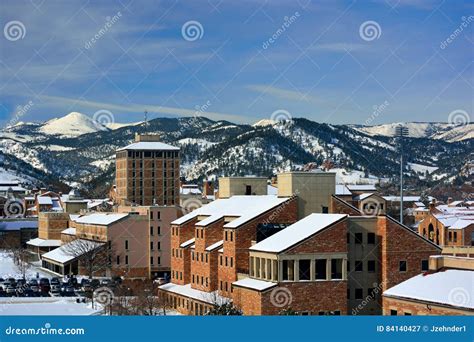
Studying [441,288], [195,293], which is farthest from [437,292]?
[195,293]

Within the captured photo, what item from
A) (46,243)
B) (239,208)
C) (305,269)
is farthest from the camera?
(46,243)

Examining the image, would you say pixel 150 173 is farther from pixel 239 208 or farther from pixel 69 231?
pixel 239 208

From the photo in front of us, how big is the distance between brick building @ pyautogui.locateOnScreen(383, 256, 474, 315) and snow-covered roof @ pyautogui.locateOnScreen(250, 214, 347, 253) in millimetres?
3664

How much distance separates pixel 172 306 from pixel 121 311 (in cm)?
675

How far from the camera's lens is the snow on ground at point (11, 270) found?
65.9m

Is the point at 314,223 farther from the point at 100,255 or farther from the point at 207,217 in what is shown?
the point at 100,255

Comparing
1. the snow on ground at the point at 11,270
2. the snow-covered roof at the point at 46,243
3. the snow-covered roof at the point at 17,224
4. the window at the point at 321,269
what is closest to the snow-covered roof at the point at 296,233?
the window at the point at 321,269

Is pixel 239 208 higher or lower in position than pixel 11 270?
higher

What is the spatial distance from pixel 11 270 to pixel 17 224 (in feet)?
87.1
